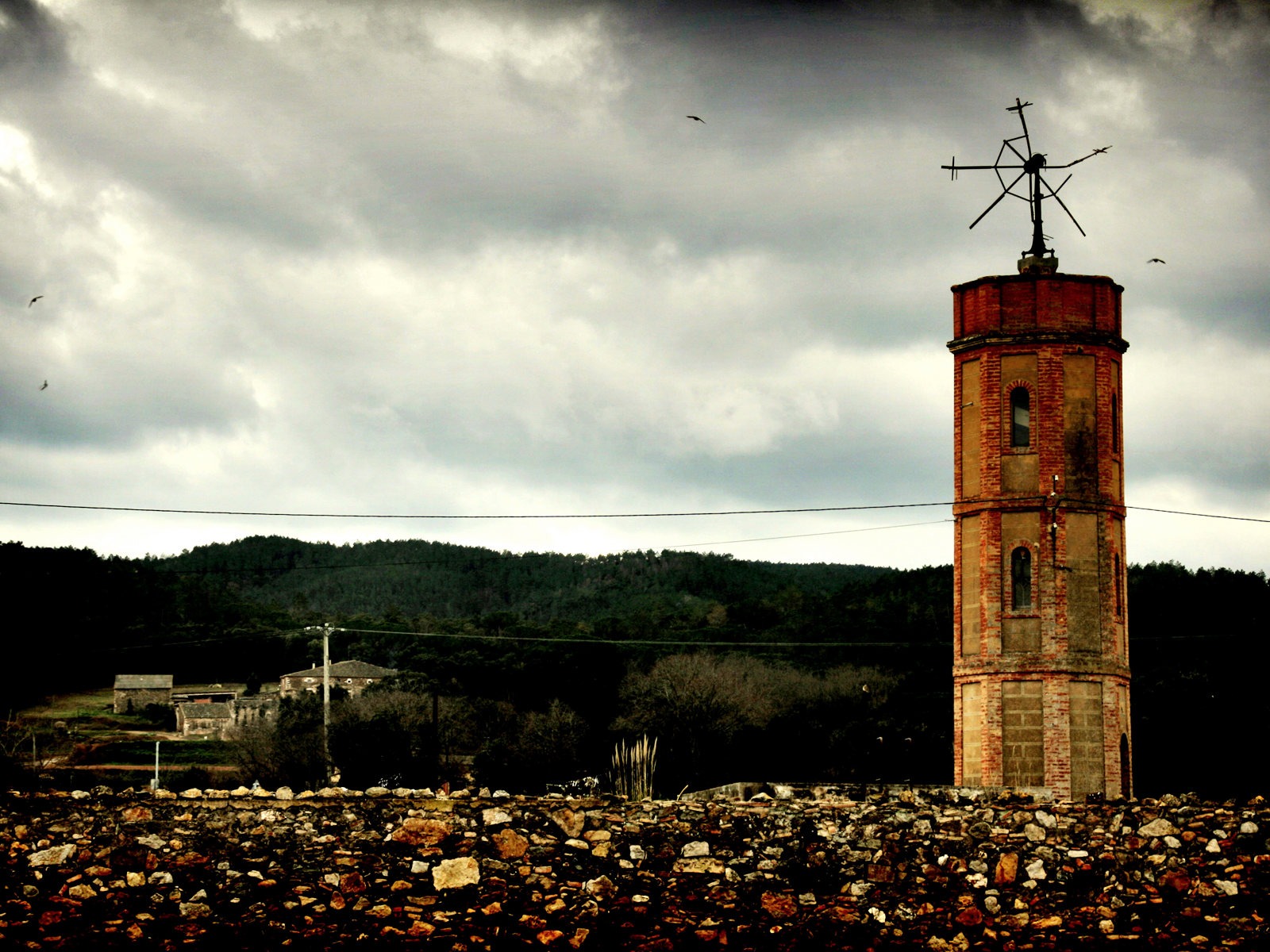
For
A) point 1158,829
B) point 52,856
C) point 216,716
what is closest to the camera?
point 52,856

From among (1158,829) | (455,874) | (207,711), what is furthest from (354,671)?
(1158,829)

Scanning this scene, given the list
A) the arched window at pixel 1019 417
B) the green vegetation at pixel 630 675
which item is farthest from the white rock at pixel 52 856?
the green vegetation at pixel 630 675

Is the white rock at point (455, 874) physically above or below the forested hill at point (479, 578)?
below

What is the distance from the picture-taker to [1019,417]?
2828 centimetres

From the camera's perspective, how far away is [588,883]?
56.4ft

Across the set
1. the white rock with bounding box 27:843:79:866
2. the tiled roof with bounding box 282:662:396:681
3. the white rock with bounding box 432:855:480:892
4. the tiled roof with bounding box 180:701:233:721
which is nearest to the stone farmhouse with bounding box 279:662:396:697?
the tiled roof with bounding box 282:662:396:681

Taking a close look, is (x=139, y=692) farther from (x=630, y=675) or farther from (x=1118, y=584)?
(x=1118, y=584)

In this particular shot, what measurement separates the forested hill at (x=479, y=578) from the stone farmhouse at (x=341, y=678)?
26.1m

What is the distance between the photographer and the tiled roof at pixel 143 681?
7488 cm

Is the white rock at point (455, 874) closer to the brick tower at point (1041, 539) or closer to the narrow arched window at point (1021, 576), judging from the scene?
the brick tower at point (1041, 539)

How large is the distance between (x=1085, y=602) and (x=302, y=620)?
63.1 metres

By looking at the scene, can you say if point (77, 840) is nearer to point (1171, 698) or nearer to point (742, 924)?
point (742, 924)

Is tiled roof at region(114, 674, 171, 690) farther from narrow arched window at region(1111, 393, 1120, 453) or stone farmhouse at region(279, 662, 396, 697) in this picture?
narrow arched window at region(1111, 393, 1120, 453)

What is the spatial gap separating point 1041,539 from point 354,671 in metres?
50.6
